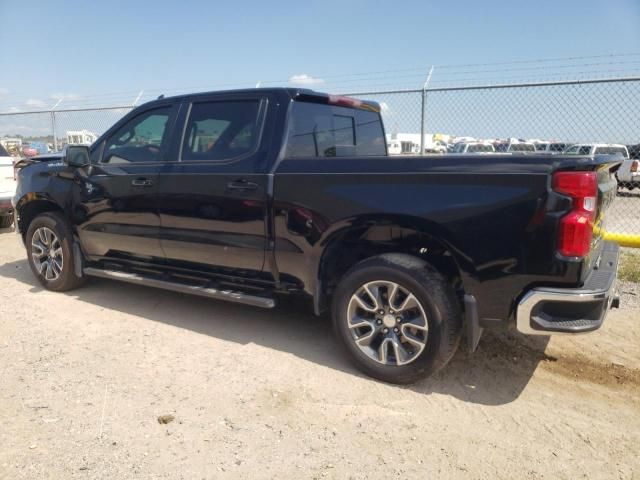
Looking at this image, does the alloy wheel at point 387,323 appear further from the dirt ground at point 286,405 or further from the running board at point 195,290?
the running board at point 195,290

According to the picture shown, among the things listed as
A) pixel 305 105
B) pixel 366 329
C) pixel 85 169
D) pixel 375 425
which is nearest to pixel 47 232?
pixel 85 169

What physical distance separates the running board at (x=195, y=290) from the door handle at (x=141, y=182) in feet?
2.67

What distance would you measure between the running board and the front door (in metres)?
0.19

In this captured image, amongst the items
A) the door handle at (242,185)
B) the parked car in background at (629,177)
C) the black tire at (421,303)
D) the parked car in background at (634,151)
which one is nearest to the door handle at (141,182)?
the door handle at (242,185)

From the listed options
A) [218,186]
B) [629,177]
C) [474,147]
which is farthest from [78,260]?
[629,177]

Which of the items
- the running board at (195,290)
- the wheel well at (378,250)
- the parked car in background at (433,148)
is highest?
the parked car in background at (433,148)

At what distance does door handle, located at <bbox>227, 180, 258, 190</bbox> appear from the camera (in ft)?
12.8

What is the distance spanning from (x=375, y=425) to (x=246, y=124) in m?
2.42

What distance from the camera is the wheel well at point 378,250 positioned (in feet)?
11.5

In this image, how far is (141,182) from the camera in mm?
4559

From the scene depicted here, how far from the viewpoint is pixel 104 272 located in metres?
4.91

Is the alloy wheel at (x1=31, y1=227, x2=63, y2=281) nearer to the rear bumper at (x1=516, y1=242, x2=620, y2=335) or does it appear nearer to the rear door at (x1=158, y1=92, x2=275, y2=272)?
the rear door at (x1=158, y1=92, x2=275, y2=272)

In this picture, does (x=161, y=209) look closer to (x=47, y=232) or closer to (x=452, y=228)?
(x=47, y=232)

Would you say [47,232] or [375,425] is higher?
[47,232]
